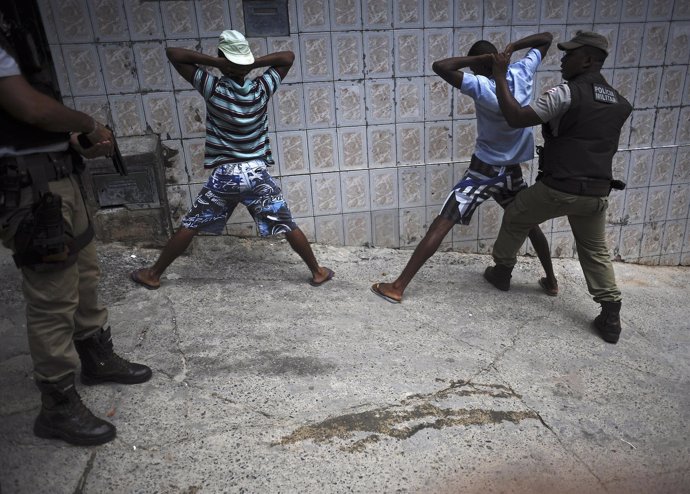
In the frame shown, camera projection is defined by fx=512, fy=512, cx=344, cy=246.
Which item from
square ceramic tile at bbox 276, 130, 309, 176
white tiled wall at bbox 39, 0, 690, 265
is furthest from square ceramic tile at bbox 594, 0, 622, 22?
square ceramic tile at bbox 276, 130, 309, 176

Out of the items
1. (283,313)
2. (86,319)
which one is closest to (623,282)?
(283,313)

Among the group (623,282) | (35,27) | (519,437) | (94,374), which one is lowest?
(623,282)

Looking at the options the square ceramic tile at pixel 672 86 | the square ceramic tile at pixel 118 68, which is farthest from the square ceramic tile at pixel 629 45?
the square ceramic tile at pixel 118 68

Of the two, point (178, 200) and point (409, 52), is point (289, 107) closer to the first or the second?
point (409, 52)

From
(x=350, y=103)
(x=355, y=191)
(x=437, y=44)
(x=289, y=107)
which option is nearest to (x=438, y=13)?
(x=437, y=44)

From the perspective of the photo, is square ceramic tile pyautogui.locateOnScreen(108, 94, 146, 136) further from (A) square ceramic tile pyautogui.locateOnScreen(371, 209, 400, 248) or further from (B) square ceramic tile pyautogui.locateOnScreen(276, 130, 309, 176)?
(A) square ceramic tile pyautogui.locateOnScreen(371, 209, 400, 248)

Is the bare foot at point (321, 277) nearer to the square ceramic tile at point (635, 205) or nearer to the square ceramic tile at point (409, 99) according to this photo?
the square ceramic tile at point (409, 99)

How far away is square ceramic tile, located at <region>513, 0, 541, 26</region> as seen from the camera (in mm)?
4113

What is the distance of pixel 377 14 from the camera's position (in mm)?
3957

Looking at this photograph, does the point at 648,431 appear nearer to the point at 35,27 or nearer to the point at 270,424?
the point at 270,424

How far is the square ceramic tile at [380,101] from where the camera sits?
412 cm

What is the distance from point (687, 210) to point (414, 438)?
4260mm

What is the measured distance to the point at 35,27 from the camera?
3535 millimetres

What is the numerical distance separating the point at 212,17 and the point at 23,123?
7.29ft
